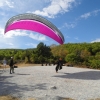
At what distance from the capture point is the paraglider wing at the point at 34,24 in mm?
18719

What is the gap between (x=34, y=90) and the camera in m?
12.3

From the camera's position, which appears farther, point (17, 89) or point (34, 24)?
point (34, 24)

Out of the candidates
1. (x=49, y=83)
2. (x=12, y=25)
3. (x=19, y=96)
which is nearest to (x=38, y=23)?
(x=12, y=25)

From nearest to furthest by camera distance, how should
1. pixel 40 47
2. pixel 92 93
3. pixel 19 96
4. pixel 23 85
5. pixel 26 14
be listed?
pixel 19 96 < pixel 92 93 < pixel 23 85 < pixel 26 14 < pixel 40 47

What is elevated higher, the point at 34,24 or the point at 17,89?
the point at 34,24

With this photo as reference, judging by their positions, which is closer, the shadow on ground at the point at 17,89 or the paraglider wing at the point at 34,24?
the shadow on ground at the point at 17,89

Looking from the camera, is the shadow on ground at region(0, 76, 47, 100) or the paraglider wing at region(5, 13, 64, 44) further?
the paraglider wing at region(5, 13, 64, 44)

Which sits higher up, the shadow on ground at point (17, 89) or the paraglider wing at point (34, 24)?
the paraglider wing at point (34, 24)

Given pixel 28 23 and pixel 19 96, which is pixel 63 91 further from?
pixel 28 23

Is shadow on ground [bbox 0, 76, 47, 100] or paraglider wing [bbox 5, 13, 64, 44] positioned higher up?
paraglider wing [bbox 5, 13, 64, 44]

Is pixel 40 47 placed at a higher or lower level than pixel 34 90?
higher

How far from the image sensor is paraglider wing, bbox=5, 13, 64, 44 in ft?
61.4

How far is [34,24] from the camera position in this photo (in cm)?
1922

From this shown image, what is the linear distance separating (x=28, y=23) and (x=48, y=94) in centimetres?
940
